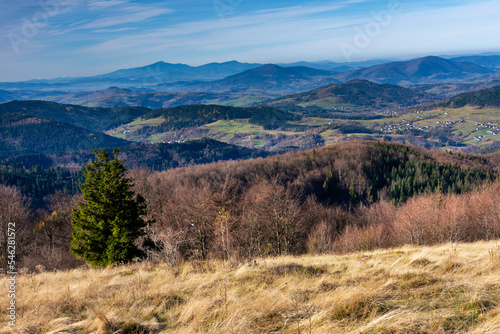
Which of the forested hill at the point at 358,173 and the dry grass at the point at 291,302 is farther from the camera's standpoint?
the forested hill at the point at 358,173

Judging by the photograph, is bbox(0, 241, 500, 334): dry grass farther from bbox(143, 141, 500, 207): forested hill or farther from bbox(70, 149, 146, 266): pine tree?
bbox(143, 141, 500, 207): forested hill

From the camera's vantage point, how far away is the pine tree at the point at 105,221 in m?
20.7

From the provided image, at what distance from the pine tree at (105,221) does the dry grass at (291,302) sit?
1172 cm

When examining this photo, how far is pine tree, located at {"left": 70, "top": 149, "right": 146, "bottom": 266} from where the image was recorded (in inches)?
814

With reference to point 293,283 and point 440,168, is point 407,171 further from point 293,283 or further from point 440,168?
point 293,283

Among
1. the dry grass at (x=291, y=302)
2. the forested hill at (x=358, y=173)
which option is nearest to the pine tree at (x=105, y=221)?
the dry grass at (x=291, y=302)

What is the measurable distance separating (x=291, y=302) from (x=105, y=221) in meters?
19.2

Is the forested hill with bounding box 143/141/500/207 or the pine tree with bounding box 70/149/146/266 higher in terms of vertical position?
the pine tree with bounding box 70/149/146/266

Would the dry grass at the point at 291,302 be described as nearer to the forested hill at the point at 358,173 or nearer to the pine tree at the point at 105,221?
the pine tree at the point at 105,221

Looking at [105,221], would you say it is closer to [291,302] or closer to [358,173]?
[291,302]

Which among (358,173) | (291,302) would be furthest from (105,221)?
(358,173)

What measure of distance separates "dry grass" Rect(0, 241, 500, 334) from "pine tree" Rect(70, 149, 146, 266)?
38.4ft

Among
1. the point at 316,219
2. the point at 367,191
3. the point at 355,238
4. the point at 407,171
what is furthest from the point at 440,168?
the point at 355,238

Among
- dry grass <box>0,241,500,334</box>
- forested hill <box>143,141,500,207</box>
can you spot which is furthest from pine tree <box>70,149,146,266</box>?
forested hill <box>143,141,500,207</box>
